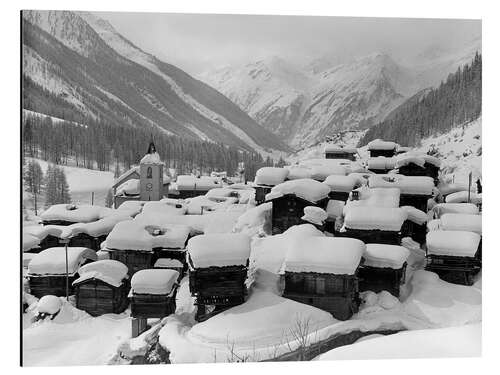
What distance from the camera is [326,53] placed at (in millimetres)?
10297

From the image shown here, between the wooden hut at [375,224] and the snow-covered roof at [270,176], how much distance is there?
6.38 feet

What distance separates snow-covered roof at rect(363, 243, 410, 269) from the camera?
11523 millimetres

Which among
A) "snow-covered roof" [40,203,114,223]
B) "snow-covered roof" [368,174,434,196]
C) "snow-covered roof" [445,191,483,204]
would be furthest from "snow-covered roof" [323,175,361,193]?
"snow-covered roof" [40,203,114,223]

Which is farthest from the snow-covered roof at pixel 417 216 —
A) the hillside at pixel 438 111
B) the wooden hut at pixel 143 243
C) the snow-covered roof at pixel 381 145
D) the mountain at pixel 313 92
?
the wooden hut at pixel 143 243

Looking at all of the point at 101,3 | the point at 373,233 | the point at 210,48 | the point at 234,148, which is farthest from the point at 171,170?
the point at 373,233

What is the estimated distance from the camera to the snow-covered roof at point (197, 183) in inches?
510

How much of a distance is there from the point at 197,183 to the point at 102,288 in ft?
11.5

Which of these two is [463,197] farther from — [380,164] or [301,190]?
[301,190]

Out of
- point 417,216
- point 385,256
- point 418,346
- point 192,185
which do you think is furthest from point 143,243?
point 417,216

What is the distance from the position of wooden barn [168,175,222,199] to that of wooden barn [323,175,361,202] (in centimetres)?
359

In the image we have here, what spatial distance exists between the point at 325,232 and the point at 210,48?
620 centimetres

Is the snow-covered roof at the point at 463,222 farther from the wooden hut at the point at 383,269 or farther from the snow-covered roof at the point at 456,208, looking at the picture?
the wooden hut at the point at 383,269

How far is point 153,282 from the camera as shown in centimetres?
1102

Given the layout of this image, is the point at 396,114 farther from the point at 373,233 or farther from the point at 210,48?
the point at 210,48
